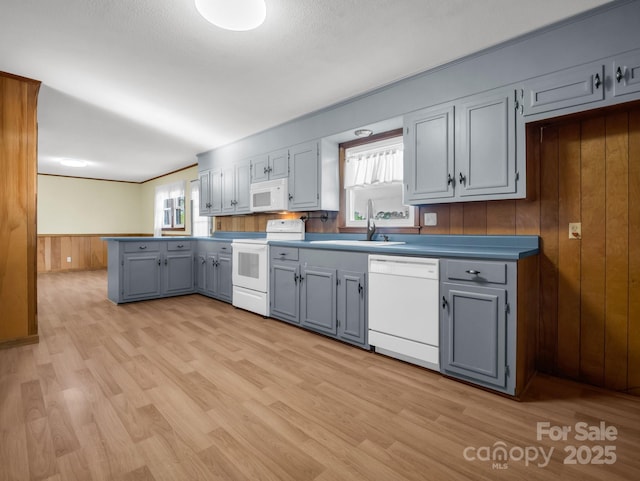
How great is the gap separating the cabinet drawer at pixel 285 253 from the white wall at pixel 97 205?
4.08 m

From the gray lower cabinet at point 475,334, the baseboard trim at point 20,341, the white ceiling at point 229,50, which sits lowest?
the baseboard trim at point 20,341

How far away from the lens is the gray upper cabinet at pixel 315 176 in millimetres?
3578

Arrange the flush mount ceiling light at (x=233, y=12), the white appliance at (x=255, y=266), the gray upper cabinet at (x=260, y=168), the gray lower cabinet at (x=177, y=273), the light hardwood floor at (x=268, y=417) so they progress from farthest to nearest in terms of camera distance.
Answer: the gray lower cabinet at (x=177, y=273)
the gray upper cabinet at (x=260, y=168)
the white appliance at (x=255, y=266)
the flush mount ceiling light at (x=233, y=12)
the light hardwood floor at (x=268, y=417)

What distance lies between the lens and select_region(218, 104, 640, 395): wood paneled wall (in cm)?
204

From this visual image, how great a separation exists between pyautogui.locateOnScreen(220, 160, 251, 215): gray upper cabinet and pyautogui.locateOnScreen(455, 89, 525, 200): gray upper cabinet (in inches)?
117

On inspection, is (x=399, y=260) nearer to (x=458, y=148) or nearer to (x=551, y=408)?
(x=458, y=148)

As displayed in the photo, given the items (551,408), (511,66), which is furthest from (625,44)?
(551,408)

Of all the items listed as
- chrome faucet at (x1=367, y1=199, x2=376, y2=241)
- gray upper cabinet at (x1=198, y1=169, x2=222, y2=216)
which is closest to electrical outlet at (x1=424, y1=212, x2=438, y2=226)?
chrome faucet at (x1=367, y1=199, x2=376, y2=241)

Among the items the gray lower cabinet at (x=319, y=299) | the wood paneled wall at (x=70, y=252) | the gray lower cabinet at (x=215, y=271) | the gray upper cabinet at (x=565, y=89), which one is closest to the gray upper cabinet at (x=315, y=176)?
the gray lower cabinet at (x=319, y=299)

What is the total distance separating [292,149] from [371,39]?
1.77 metres

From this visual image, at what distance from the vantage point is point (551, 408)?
73.9 inches

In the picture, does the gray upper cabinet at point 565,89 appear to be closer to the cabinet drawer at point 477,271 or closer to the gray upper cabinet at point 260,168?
the cabinet drawer at point 477,271

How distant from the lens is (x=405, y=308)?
243cm

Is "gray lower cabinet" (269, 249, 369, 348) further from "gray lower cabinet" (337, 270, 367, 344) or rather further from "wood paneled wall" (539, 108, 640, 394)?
"wood paneled wall" (539, 108, 640, 394)
